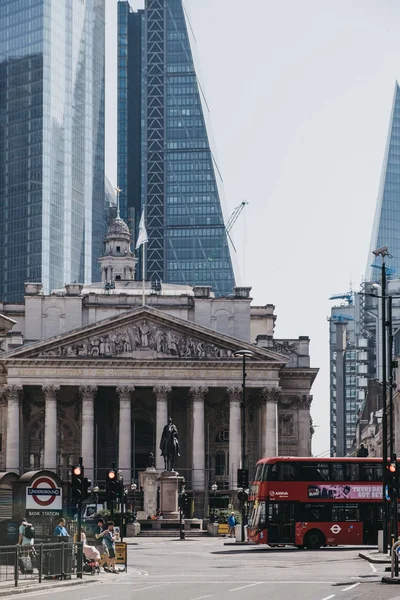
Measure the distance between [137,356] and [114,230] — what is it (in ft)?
158

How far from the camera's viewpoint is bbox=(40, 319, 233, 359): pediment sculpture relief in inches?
5413

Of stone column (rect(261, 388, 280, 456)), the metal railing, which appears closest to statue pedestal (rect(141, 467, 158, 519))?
stone column (rect(261, 388, 280, 456))

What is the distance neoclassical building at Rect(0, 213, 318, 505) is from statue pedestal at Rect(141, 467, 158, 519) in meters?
20.5

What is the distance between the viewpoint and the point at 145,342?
138250 mm

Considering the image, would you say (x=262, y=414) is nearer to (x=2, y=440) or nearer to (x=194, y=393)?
(x=194, y=393)

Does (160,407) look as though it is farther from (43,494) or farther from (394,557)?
(394,557)

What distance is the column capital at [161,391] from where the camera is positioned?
453ft

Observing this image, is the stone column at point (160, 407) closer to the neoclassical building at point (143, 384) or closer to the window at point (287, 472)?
the neoclassical building at point (143, 384)

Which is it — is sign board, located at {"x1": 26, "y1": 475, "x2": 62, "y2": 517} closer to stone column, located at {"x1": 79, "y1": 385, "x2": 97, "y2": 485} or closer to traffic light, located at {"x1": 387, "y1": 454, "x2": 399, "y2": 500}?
traffic light, located at {"x1": 387, "y1": 454, "x2": 399, "y2": 500}

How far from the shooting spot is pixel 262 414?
14038 cm

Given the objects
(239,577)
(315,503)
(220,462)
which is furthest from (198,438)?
(239,577)

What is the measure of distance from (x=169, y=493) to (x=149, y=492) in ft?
13.3

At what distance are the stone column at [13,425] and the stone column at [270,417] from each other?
2097 centimetres

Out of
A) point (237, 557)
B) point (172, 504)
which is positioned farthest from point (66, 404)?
point (237, 557)
